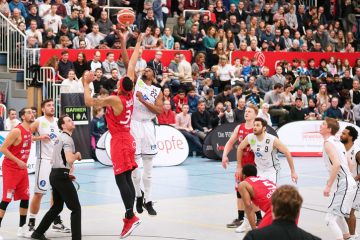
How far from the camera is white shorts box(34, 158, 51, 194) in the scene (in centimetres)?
1234

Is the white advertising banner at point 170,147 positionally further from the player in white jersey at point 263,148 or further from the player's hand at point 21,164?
the player's hand at point 21,164

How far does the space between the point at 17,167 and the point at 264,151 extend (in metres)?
3.67

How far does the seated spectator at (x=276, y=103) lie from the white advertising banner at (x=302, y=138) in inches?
54.4

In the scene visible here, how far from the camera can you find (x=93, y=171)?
66.3 feet

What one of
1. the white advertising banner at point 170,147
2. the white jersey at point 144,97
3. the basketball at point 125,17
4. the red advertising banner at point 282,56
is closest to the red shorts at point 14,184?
the white jersey at point 144,97

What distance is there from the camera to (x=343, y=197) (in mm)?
11102

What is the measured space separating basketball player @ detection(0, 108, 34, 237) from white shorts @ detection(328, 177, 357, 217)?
4.34 m

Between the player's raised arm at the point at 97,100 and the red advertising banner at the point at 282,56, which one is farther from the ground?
the player's raised arm at the point at 97,100

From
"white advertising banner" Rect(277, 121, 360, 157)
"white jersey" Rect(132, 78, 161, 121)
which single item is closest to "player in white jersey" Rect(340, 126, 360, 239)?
"white jersey" Rect(132, 78, 161, 121)

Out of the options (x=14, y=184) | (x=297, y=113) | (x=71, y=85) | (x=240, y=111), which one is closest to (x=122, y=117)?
(x=14, y=184)

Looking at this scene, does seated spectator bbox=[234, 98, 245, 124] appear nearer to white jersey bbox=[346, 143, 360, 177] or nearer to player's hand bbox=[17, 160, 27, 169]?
white jersey bbox=[346, 143, 360, 177]

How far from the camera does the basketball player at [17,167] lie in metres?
11.8

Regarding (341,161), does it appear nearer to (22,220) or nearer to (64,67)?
(22,220)

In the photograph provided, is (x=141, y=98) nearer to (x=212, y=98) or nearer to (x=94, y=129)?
(x=94, y=129)
